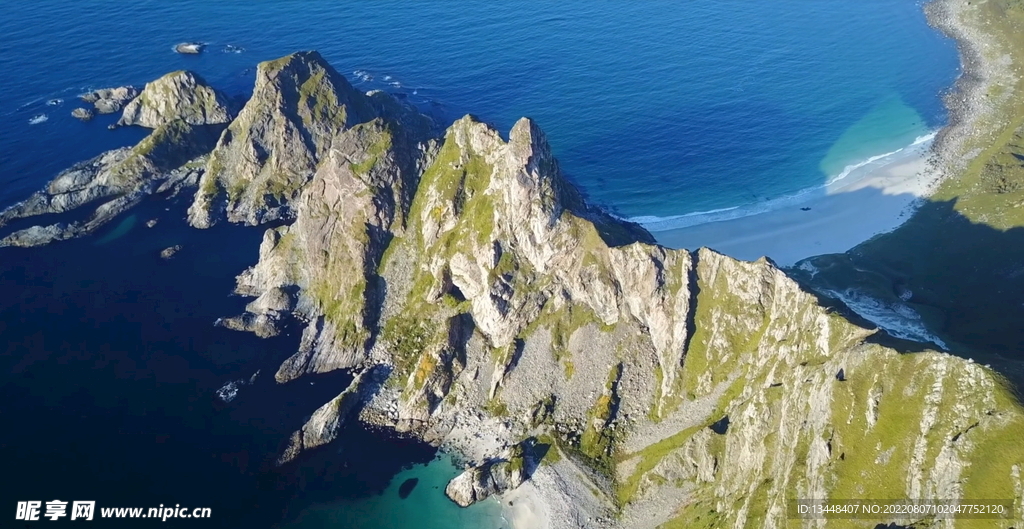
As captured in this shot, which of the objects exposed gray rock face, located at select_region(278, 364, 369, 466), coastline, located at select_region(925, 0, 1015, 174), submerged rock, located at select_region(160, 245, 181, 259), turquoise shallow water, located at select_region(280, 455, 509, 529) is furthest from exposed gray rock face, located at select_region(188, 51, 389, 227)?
coastline, located at select_region(925, 0, 1015, 174)

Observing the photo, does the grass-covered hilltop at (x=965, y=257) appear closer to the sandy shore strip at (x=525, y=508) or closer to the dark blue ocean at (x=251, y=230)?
the dark blue ocean at (x=251, y=230)

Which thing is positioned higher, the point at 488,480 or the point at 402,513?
the point at 488,480

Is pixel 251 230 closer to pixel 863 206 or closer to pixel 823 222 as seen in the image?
pixel 823 222

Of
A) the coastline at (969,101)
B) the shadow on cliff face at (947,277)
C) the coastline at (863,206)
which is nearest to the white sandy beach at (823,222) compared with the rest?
the coastline at (863,206)

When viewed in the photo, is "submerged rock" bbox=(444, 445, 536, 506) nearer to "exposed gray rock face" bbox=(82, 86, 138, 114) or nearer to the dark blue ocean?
the dark blue ocean

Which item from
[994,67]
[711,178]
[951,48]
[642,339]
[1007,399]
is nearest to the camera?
[1007,399]

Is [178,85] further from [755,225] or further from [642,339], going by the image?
[755,225]

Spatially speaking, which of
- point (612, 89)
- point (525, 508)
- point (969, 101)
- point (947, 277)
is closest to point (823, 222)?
point (947, 277)

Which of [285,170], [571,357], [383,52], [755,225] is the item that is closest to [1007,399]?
[571,357]
